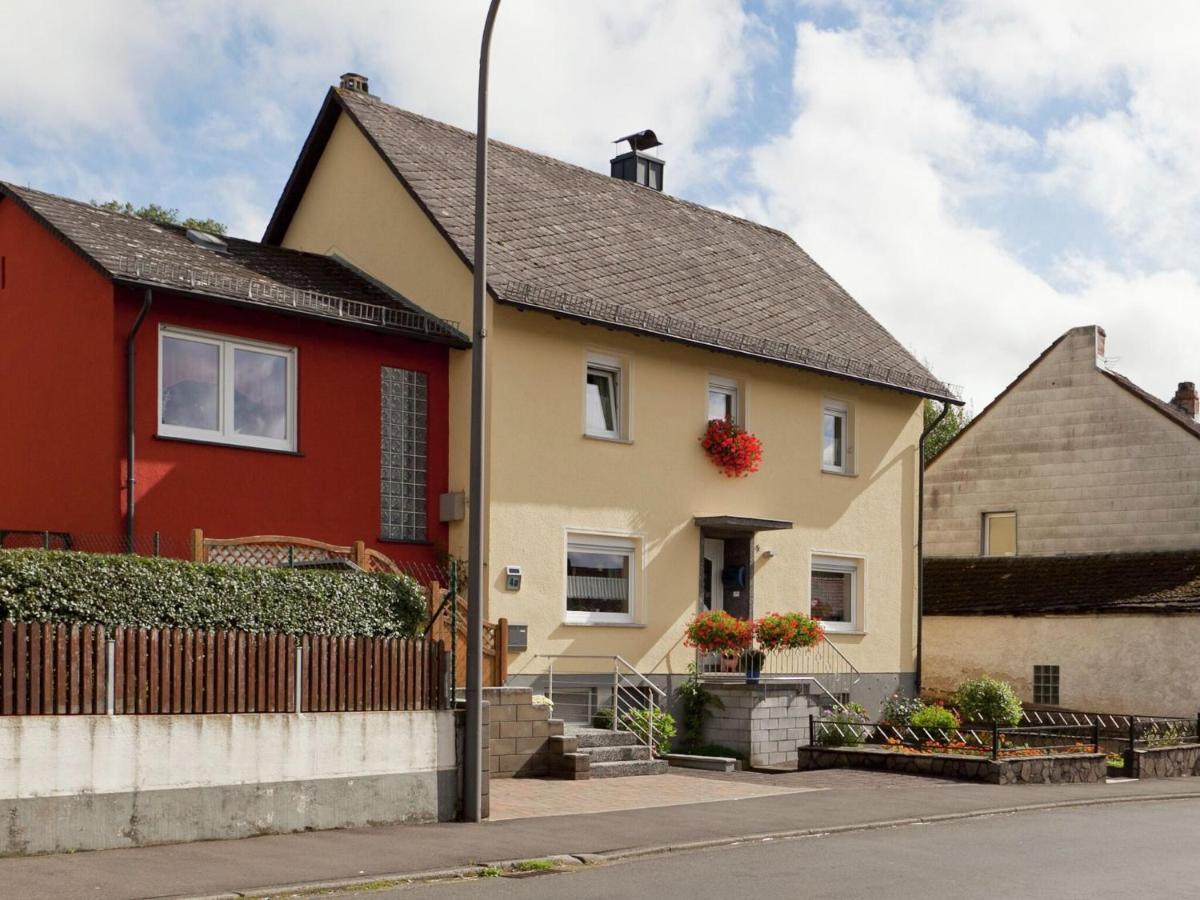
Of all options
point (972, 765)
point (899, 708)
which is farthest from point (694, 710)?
point (899, 708)

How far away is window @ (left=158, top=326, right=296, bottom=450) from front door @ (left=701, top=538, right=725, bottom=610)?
7.42 meters

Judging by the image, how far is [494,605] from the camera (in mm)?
19984

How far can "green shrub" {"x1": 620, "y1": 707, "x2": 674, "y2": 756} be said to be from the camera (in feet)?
67.5

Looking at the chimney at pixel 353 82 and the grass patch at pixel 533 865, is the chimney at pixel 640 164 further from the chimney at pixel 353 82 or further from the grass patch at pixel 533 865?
the grass patch at pixel 533 865

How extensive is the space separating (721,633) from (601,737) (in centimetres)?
315

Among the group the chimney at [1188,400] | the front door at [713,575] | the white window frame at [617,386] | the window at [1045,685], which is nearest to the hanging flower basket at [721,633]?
the front door at [713,575]

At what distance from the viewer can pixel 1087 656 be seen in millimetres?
→ 28891

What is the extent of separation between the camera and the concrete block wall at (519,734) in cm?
1755

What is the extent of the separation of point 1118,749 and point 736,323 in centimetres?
861

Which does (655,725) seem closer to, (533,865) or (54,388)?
(54,388)

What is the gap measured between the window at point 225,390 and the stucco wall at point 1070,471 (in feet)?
64.4

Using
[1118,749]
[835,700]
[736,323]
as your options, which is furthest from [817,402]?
[1118,749]

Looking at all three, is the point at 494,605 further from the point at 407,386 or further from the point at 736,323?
the point at 736,323

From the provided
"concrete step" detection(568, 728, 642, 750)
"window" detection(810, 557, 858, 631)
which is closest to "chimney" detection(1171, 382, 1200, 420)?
"window" detection(810, 557, 858, 631)
